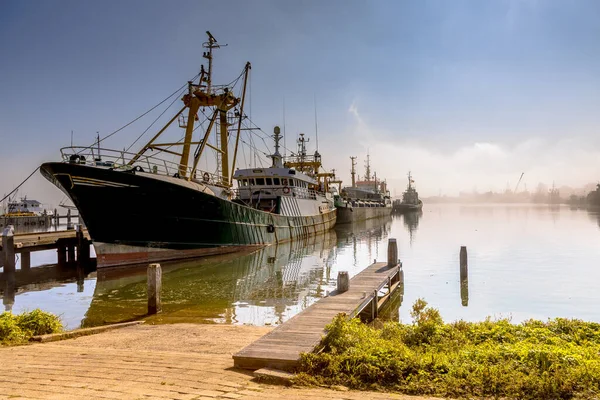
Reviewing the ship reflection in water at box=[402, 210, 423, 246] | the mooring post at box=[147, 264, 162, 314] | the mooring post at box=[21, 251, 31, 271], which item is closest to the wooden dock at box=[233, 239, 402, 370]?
the mooring post at box=[147, 264, 162, 314]

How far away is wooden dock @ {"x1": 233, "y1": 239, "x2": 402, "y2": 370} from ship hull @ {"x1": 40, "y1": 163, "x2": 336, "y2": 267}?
12.6 metres

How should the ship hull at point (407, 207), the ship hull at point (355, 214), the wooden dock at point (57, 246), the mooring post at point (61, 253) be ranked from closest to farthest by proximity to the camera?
the wooden dock at point (57, 246) → the mooring post at point (61, 253) → the ship hull at point (355, 214) → the ship hull at point (407, 207)

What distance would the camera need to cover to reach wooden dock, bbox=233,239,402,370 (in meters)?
6.65

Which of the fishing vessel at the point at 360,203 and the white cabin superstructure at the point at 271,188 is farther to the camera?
the fishing vessel at the point at 360,203

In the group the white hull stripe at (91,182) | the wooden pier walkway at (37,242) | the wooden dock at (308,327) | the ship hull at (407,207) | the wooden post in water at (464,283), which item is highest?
the white hull stripe at (91,182)

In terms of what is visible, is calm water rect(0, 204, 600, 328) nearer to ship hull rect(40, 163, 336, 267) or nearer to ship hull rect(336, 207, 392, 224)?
ship hull rect(40, 163, 336, 267)

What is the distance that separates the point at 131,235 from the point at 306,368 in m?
19.2

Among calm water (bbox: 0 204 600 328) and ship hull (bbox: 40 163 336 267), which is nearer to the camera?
calm water (bbox: 0 204 600 328)

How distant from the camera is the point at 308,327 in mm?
8586

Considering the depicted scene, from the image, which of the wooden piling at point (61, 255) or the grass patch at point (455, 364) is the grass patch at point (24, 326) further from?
the wooden piling at point (61, 255)

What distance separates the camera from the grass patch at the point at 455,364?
5305 mm

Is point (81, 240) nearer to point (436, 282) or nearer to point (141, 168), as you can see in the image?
point (141, 168)

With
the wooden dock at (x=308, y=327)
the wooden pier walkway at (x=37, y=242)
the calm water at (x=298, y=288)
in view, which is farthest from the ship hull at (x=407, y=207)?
the wooden dock at (x=308, y=327)

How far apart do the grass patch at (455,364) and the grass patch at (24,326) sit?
581 cm
